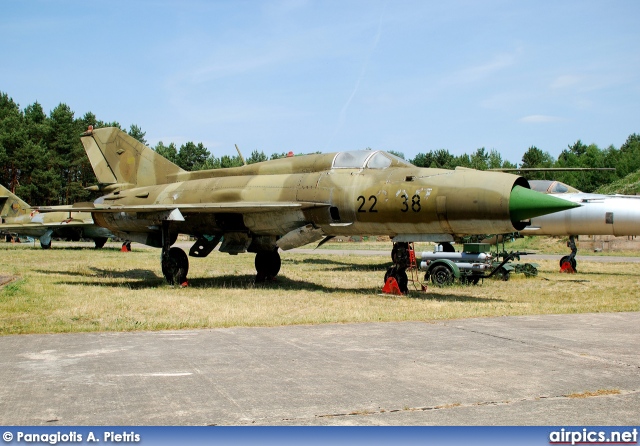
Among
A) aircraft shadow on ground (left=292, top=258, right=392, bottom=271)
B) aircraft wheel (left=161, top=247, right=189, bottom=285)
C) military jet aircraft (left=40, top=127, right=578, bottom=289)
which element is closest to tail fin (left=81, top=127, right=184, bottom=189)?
military jet aircraft (left=40, top=127, right=578, bottom=289)

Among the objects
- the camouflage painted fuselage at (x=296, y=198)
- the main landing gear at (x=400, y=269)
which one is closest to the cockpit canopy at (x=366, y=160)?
the camouflage painted fuselage at (x=296, y=198)

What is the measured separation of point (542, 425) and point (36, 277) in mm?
15737

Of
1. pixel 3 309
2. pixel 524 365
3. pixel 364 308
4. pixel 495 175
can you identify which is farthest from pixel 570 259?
pixel 3 309

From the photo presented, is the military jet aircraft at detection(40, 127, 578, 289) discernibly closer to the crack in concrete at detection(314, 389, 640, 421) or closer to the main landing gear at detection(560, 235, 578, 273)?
the crack in concrete at detection(314, 389, 640, 421)

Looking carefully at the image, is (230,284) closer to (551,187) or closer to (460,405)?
(551,187)

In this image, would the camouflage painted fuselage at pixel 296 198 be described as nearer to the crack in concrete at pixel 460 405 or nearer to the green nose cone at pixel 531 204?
the green nose cone at pixel 531 204

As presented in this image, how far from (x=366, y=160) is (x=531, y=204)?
13.0 feet

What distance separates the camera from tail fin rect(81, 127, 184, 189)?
18078 mm

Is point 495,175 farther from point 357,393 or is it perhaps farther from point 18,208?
point 18,208

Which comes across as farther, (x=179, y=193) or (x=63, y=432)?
(x=179, y=193)

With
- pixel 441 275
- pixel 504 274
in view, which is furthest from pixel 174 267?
pixel 504 274

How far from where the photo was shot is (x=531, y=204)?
35.4 ft

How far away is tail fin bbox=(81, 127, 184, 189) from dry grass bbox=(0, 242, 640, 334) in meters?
2.87

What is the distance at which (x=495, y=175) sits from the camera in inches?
452
